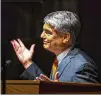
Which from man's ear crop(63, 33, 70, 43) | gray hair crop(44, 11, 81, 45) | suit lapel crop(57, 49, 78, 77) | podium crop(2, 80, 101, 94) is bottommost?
podium crop(2, 80, 101, 94)

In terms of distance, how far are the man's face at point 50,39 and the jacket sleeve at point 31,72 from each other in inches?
12.3

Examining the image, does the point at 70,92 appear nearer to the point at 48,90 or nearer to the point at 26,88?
the point at 48,90

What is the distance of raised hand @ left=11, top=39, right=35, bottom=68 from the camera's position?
4859 mm

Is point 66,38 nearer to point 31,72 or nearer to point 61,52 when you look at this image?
point 61,52

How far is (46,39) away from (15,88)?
2.58ft

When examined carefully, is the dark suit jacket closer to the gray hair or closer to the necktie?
the necktie

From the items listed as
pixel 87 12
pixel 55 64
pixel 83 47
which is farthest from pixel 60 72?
pixel 87 12

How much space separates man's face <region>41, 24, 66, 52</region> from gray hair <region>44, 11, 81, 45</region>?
0.08m

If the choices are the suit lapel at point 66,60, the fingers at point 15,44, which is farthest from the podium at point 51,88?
the fingers at point 15,44

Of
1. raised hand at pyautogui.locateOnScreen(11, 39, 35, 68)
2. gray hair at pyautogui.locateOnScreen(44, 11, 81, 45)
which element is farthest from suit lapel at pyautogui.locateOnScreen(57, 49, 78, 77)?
raised hand at pyautogui.locateOnScreen(11, 39, 35, 68)

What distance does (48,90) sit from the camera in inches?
183

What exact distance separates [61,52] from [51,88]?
53 centimetres

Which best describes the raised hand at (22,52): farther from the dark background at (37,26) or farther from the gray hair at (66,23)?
the gray hair at (66,23)

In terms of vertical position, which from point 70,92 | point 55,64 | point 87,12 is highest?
point 87,12
